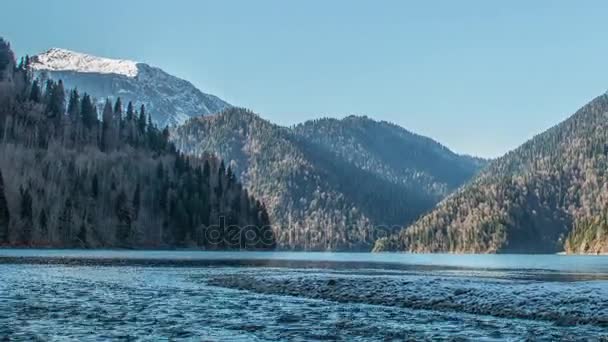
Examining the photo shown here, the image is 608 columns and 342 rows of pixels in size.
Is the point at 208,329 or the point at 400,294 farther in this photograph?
the point at 400,294

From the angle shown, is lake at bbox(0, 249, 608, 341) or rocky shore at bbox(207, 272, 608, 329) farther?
rocky shore at bbox(207, 272, 608, 329)

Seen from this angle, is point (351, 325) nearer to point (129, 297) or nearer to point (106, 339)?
point (106, 339)

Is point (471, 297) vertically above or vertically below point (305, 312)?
above

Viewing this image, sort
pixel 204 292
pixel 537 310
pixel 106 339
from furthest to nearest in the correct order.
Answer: pixel 204 292 < pixel 537 310 < pixel 106 339

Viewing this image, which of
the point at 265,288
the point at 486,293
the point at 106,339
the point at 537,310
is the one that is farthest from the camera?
the point at 265,288

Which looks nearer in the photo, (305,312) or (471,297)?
(305,312)

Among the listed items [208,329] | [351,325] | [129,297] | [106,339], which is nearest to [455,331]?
[351,325]

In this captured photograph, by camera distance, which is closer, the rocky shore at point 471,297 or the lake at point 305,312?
the lake at point 305,312

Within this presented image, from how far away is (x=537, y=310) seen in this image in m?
40.4

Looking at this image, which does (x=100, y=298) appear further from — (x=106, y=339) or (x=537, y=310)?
(x=537, y=310)

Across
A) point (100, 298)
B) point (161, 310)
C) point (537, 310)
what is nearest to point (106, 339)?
point (161, 310)

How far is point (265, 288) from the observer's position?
60.5m

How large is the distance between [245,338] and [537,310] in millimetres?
18642

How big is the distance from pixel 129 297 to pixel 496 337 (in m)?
29.2
